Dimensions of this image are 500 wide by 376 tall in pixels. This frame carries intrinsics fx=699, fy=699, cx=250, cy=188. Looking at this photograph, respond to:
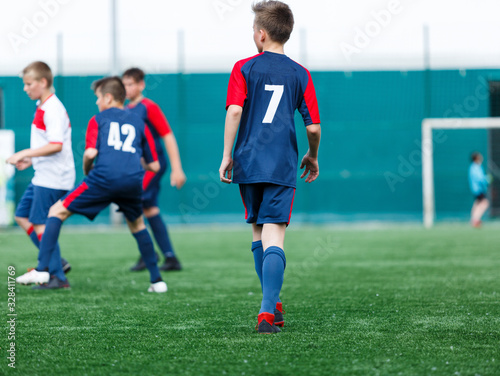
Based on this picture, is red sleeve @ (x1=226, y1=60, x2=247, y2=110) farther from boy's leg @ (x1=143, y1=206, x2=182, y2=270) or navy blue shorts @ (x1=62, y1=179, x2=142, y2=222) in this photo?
boy's leg @ (x1=143, y1=206, x2=182, y2=270)

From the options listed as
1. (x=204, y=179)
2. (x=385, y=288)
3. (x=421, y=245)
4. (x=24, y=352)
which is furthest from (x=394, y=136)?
(x=24, y=352)

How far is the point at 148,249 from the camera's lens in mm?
5496

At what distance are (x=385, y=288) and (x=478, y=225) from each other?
10.6m

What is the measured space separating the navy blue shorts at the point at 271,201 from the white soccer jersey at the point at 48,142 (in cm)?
235

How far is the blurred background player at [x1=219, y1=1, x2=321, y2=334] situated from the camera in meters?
3.74

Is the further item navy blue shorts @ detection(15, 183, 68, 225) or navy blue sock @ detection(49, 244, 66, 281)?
navy blue shorts @ detection(15, 183, 68, 225)

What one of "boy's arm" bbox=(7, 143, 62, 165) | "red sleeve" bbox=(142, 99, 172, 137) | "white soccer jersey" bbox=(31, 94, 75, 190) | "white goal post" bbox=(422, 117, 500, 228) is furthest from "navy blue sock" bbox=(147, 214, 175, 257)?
"white goal post" bbox=(422, 117, 500, 228)

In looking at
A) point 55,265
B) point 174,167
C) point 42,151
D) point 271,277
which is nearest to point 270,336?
point 271,277

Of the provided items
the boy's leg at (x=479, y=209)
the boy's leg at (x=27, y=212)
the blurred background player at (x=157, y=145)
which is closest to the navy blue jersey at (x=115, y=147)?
the boy's leg at (x=27, y=212)

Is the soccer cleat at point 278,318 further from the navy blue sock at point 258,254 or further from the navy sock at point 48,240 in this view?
the navy sock at point 48,240

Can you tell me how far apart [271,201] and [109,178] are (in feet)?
5.99

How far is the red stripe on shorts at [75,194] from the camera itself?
521cm

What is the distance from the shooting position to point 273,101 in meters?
3.80

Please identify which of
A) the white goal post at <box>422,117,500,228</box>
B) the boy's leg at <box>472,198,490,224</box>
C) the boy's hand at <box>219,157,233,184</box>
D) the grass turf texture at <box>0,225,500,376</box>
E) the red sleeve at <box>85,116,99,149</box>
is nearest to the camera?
the grass turf texture at <box>0,225,500,376</box>
